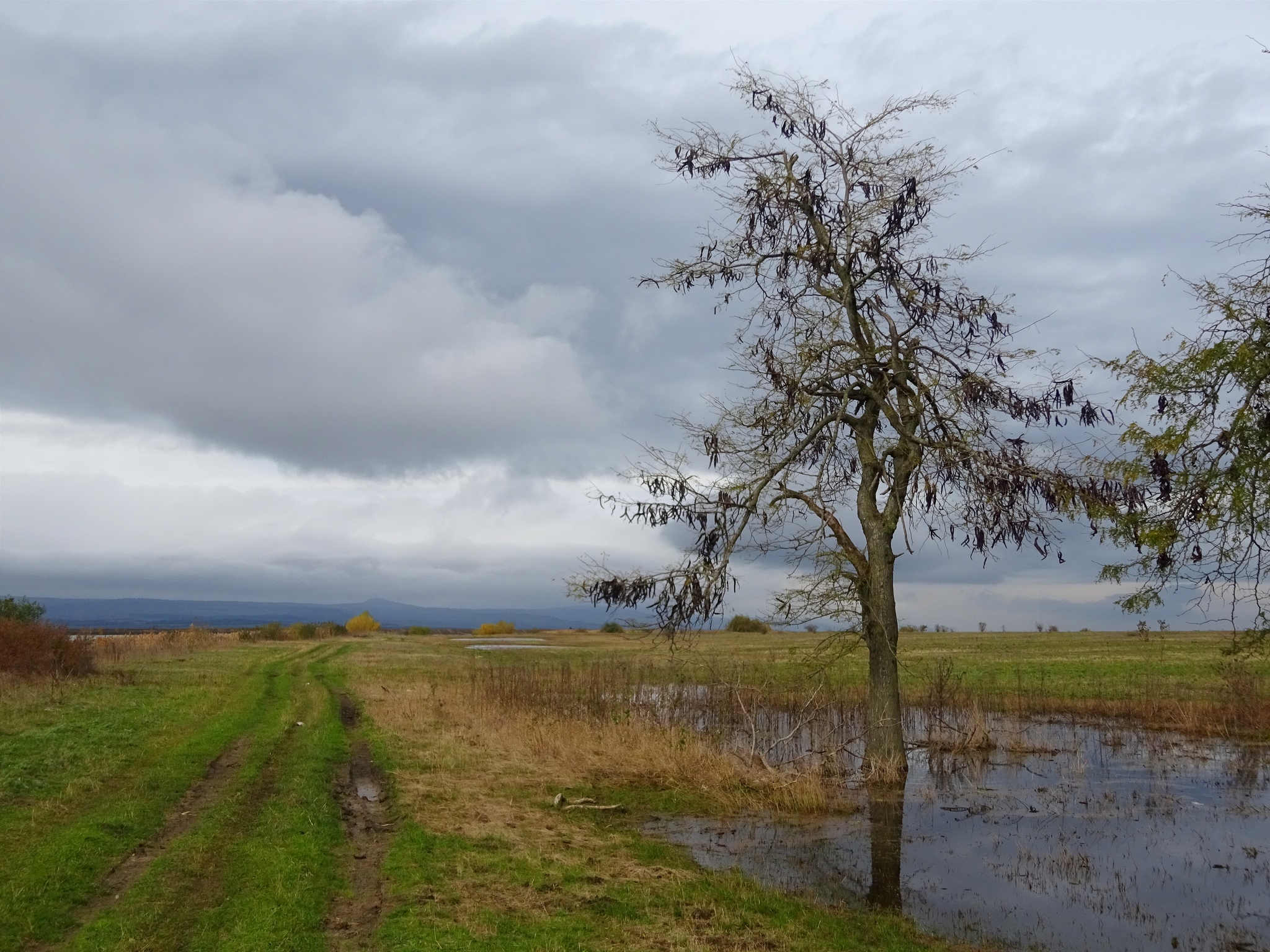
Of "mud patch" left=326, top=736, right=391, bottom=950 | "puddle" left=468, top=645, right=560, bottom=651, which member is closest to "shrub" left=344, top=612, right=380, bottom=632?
"puddle" left=468, top=645, right=560, bottom=651

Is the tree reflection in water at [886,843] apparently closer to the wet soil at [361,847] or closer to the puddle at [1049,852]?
the puddle at [1049,852]

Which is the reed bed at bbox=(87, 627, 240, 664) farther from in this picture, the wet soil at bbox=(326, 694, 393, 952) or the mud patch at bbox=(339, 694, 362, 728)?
the wet soil at bbox=(326, 694, 393, 952)

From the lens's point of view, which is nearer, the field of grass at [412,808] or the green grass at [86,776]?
the field of grass at [412,808]

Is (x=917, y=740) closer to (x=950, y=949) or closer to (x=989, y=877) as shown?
(x=989, y=877)

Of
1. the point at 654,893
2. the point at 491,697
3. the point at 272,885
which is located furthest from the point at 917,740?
the point at 272,885

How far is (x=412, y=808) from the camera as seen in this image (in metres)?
13.1

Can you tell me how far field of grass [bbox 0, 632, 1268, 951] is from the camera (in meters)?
8.30

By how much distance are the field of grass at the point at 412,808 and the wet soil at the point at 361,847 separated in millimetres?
44

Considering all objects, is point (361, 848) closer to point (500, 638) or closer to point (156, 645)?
point (156, 645)

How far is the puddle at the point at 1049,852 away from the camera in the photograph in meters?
9.41

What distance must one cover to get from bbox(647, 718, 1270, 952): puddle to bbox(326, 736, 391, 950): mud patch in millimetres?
4008

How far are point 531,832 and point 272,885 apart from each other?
153 inches

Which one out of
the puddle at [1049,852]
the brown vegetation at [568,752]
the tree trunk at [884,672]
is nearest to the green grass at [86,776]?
the brown vegetation at [568,752]

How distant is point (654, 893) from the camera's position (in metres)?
9.57
